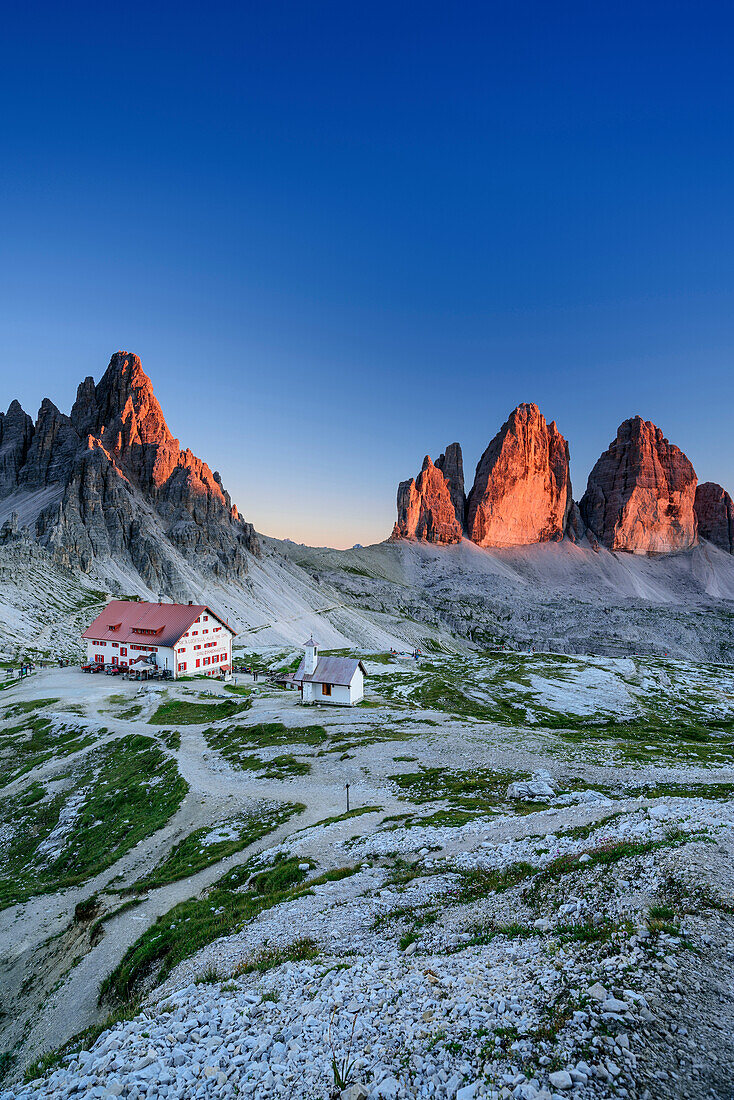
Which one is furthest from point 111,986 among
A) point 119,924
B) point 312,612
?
point 312,612

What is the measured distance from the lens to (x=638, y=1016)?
8.18m

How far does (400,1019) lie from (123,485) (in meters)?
175

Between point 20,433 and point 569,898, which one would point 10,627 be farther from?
point 20,433

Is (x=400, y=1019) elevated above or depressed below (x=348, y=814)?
above

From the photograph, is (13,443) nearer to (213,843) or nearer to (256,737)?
(256,737)

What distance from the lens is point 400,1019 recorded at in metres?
9.83

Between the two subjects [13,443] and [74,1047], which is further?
[13,443]

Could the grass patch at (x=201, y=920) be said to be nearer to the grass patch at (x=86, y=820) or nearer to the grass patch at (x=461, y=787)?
the grass patch at (x=461, y=787)

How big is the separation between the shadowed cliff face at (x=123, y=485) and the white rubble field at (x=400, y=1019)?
449ft

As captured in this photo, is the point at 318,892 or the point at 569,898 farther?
the point at 318,892

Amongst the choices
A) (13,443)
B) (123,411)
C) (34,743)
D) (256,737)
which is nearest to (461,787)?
(256,737)

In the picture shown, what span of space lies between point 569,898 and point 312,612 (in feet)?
479

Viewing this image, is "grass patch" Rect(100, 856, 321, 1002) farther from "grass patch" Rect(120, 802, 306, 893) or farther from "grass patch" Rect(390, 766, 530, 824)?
"grass patch" Rect(390, 766, 530, 824)

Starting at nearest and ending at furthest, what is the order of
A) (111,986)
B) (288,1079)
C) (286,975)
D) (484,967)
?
1. (288,1079)
2. (484,967)
3. (286,975)
4. (111,986)
